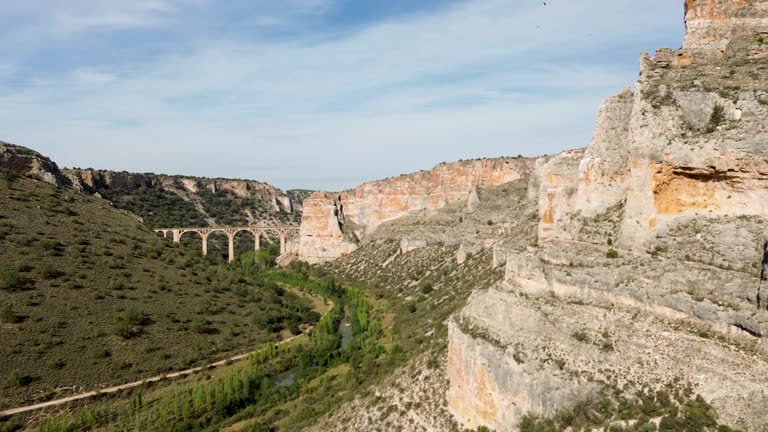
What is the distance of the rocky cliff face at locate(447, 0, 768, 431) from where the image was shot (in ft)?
46.8

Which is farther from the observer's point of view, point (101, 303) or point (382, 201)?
point (382, 201)

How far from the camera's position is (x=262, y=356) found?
44062mm

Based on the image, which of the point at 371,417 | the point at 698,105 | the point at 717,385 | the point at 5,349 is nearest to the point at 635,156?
the point at 698,105

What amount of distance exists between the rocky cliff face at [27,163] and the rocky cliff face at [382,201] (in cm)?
4081

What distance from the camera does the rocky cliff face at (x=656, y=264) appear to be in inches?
561

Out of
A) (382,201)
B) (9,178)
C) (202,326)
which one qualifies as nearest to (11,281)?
(202,326)

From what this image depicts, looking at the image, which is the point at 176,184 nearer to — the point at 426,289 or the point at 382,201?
the point at 382,201

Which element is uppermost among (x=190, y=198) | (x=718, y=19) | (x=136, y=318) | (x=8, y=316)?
(x=718, y=19)

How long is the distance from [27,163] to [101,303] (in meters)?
54.8

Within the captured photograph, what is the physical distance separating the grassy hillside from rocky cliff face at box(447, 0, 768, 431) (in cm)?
2805

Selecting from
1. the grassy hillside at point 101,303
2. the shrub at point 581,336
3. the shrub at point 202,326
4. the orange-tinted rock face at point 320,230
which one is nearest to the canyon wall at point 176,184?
the orange-tinted rock face at point 320,230

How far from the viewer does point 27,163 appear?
8544 centimetres

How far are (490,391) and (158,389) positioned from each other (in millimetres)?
26930

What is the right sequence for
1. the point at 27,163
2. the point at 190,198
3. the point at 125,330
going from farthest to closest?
the point at 190,198 → the point at 27,163 → the point at 125,330
